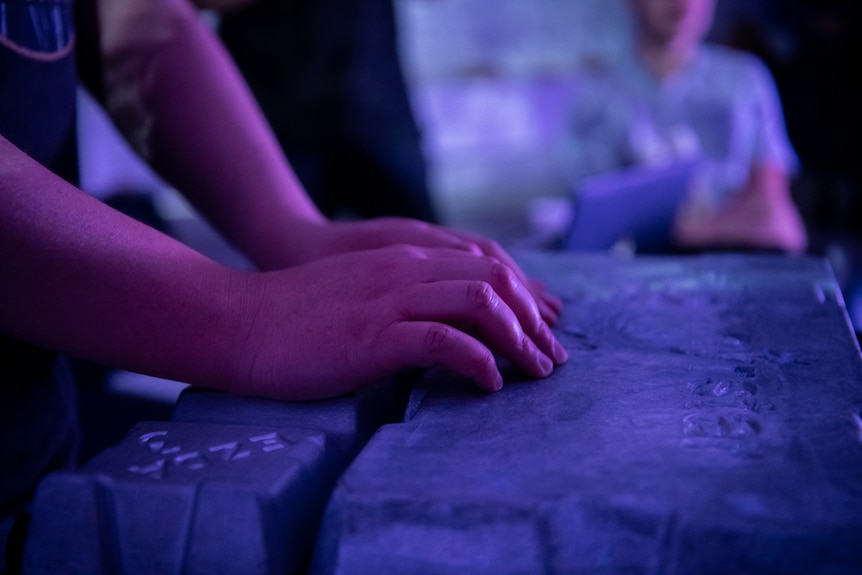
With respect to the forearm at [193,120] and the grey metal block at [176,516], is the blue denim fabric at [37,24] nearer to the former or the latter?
the forearm at [193,120]

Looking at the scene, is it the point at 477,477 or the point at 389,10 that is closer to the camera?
the point at 477,477

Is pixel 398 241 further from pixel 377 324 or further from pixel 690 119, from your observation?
pixel 690 119

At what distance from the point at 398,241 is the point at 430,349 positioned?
189 millimetres

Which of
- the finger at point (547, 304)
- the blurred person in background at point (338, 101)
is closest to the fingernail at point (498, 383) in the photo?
the finger at point (547, 304)

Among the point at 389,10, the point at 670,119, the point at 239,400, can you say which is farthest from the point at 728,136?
the point at 239,400

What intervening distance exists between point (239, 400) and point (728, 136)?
84.9 inches

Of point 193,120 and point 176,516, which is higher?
point 193,120

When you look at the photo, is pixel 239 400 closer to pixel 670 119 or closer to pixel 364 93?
pixel 364 93

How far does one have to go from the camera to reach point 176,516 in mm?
376

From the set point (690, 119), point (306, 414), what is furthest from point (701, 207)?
point (306, 414)

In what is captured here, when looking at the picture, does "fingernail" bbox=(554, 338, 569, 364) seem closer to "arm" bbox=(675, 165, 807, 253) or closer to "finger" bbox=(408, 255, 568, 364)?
"finger" bbox=(408, 255, 568, 364)

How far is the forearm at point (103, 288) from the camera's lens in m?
0.44

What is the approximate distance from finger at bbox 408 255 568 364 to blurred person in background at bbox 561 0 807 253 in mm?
1663

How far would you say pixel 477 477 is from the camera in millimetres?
382
